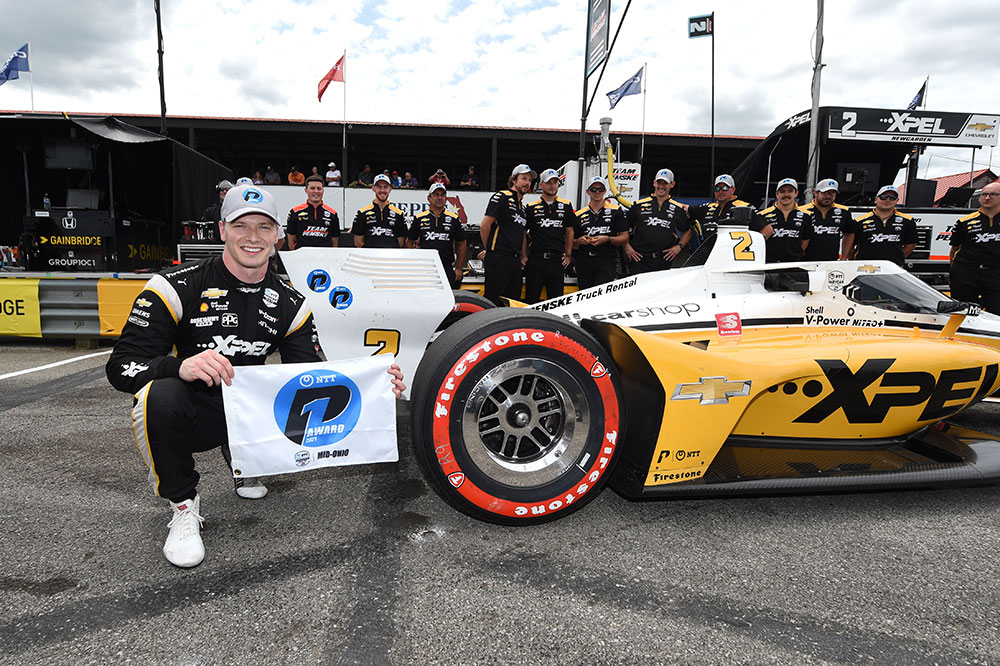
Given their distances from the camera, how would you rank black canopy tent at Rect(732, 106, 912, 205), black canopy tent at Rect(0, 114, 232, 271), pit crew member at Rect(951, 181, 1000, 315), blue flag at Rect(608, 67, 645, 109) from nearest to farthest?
pit crew member at Rect(951, 181, 1000, 315)
black canopy tent at Rect(0, 114, 232, 271)
black canopy tent at Rect(732, 106, 912, 205)
blue flag at Rect(608, 67, 645, 109)

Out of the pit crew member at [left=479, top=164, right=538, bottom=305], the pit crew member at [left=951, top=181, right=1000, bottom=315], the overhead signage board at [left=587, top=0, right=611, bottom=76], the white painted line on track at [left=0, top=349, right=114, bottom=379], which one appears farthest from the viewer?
the overhead signage board at [left=587, top=0, right=611, bottom=76]

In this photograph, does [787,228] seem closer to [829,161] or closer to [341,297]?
[829,161]

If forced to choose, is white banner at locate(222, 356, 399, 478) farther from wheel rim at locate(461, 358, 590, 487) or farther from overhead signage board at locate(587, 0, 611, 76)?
overhead signage board at locate(587, 0, 611, 76)

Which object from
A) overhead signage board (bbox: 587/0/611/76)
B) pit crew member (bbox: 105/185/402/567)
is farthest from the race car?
overhead signage board (bbox: 587/0/611/76)

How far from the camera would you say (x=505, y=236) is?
561 centimetres

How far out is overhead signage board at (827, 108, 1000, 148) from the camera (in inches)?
338

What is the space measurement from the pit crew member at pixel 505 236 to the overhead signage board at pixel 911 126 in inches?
231

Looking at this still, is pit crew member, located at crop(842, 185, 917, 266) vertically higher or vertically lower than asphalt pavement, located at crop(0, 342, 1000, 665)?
higher

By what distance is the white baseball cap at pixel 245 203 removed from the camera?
214 cm

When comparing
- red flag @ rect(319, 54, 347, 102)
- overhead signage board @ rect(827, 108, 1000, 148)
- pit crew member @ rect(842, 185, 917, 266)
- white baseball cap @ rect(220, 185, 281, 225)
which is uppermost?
red flag @ rect(319, 54, 347, 102)

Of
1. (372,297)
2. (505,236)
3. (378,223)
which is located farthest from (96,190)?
(372,297)

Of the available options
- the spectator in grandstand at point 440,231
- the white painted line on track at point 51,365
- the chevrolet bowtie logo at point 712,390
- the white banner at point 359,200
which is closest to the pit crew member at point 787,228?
the spectator in grandstand at point 440,231

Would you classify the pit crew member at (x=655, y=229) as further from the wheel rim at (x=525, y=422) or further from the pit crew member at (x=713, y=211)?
the wheel rim at (x=525, y=422)

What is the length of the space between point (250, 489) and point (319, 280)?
3.14 ft
